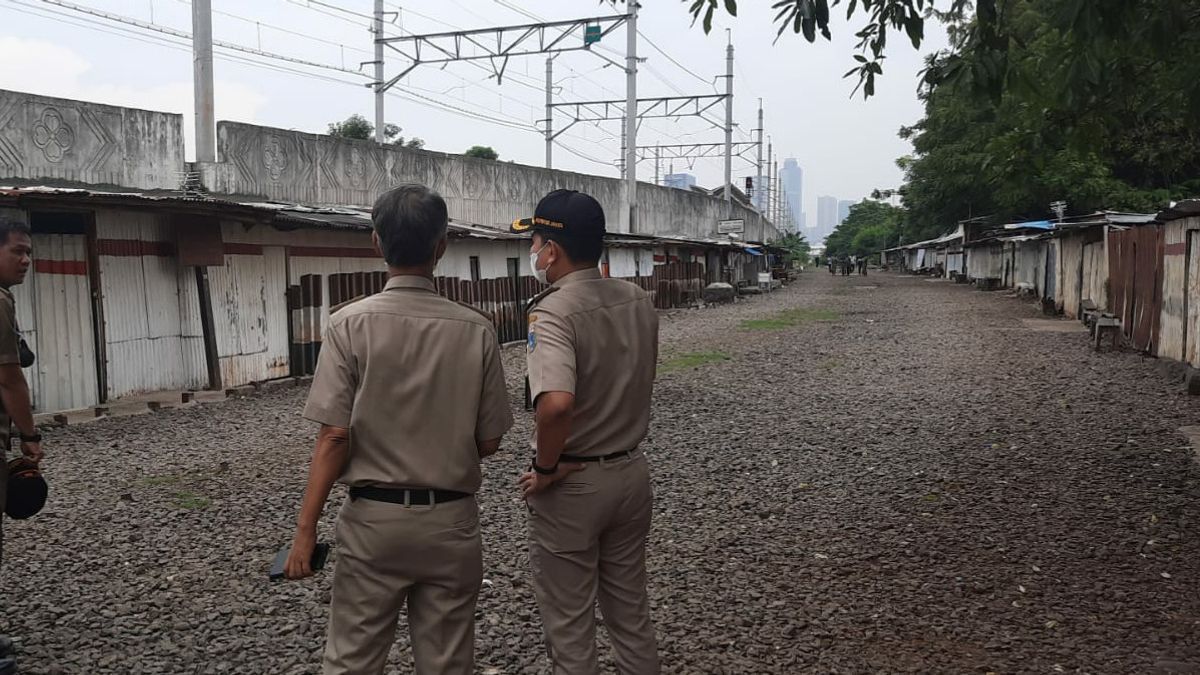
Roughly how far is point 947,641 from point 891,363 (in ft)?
35.7

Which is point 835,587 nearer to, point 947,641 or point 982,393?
point 947,641

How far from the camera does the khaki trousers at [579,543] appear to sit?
294 cm

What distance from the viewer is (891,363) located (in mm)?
14422

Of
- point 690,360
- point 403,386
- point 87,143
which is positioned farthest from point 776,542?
point 87,143

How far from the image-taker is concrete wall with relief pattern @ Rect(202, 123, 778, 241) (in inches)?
541

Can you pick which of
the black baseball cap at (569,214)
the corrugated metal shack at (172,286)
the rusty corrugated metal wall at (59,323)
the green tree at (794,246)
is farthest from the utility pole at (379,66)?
the green tree at (794,246)

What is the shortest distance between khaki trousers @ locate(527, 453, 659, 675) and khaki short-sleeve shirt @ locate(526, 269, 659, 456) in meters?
0.10

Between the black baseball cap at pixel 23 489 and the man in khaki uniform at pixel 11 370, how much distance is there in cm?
5

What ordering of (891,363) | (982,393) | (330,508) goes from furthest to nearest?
(891,363) < (982,393) < (330,508)

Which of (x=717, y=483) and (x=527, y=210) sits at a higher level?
(x=527, y=210)

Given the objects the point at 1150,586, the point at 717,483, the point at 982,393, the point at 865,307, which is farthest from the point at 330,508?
the point at 865,307

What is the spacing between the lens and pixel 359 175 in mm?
16719

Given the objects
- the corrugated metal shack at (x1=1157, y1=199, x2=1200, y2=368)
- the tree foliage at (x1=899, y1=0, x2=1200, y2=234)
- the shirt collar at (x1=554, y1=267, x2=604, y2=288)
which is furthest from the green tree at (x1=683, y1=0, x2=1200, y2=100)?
the corrugated metal shack at (x1=1157, y1=199, x2=1200, y2=368)

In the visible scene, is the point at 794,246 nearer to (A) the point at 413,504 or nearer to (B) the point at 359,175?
(B) the point at 359,175
